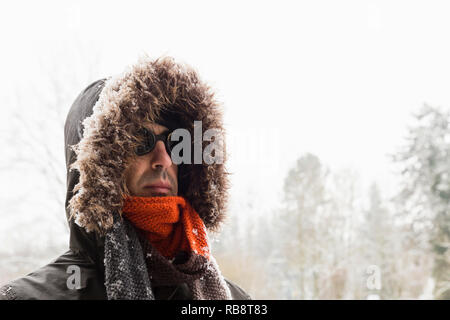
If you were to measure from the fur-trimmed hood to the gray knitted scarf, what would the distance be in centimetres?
7

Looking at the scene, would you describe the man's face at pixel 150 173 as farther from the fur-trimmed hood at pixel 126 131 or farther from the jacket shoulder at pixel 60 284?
the jacket shoulder at pixel 60 284

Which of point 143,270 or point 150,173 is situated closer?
point 143,270

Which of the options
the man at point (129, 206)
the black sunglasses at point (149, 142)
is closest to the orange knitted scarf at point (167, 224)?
the man at point (129, 206)

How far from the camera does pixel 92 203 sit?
1094 mm

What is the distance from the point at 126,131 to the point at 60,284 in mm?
446

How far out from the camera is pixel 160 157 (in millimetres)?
1256

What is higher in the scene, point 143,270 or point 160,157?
point 160,157

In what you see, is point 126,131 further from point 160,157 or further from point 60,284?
point 60,284

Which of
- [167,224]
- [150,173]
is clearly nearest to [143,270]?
[167,224]

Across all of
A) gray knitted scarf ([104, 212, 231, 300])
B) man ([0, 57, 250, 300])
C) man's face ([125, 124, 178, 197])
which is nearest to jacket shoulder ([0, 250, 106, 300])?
man ([0, 57, 250, 300])

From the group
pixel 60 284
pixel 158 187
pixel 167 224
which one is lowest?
pixel 60 284
